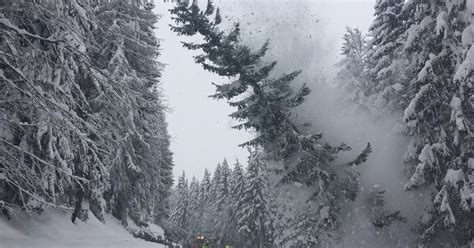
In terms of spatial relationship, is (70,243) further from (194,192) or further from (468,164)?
(194,192)

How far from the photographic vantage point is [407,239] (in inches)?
709

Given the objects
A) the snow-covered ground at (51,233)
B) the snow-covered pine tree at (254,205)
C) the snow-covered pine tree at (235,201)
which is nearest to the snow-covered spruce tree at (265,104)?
the snow-covered ground at (51,233)

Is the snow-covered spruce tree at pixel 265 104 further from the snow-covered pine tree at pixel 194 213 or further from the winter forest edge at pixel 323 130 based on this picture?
the snow-covered pine tree at pixel 194 213

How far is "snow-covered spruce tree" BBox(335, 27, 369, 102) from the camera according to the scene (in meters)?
28.8

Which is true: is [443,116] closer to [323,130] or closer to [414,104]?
[414,104]

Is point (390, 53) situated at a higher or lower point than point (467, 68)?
higher

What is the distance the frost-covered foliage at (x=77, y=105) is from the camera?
22.3 feet

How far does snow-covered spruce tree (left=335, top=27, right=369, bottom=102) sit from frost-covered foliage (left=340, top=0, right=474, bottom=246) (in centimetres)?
1069

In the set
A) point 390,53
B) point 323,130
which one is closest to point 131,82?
point 323,130

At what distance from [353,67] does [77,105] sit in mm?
27107

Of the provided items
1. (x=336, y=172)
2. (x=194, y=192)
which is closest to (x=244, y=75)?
(x=336, y=172)

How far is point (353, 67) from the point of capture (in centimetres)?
3144

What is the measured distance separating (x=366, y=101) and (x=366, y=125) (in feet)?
9.54

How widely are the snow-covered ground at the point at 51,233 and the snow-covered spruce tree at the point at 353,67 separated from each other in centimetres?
1799
